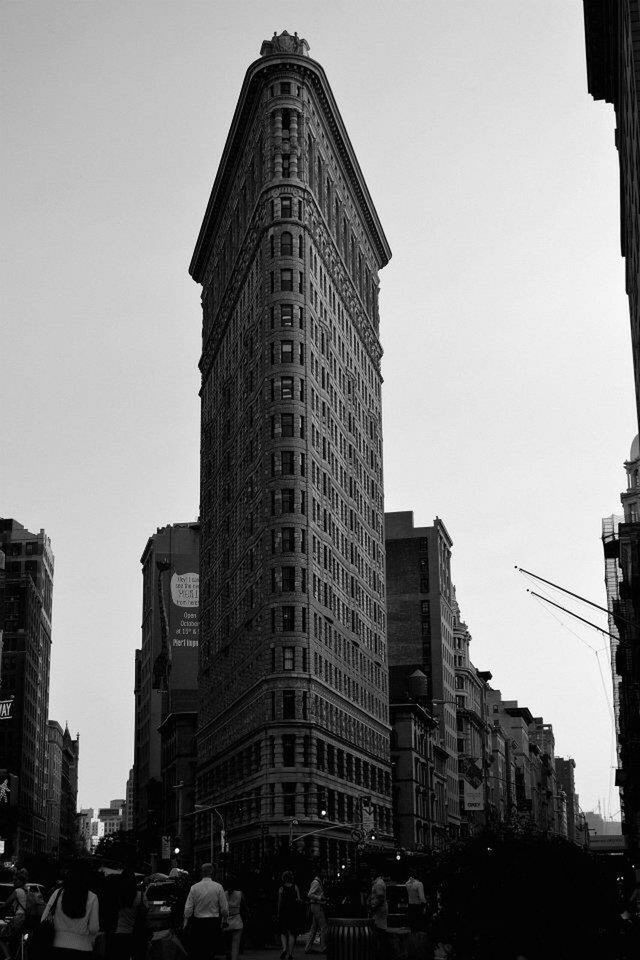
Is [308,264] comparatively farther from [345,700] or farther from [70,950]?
[70,950]

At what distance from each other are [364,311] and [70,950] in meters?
132

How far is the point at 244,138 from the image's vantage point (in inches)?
5113

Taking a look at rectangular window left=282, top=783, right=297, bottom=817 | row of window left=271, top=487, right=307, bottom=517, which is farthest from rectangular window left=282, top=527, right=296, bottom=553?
rectangular window left=282, top=783, right=297, bottom=817

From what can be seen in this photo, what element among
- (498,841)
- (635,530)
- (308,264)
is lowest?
(498,841)

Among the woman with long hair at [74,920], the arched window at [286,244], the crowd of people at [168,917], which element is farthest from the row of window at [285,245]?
the woman with long hair at [74,920]

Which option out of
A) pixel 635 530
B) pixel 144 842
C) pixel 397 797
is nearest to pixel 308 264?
pixel 635 530

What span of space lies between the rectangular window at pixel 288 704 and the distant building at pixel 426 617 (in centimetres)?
6988

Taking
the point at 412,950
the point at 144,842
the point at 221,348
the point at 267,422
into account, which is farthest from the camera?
the point at 144,842

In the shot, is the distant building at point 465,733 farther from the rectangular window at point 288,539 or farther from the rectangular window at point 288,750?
the rectangular window at point 288,539

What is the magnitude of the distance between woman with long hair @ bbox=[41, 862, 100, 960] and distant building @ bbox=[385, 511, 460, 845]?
15984 cm

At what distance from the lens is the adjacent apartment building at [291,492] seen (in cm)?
10475

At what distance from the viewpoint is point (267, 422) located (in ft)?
363

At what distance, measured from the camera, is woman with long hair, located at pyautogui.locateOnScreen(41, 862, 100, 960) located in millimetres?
13555

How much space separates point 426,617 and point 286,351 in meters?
74.3
